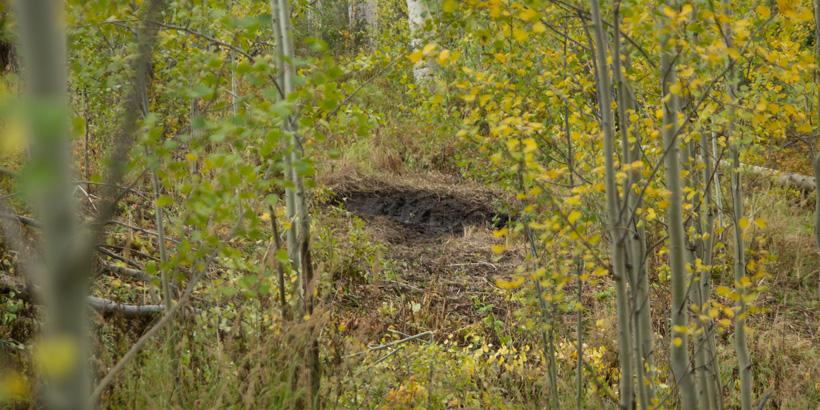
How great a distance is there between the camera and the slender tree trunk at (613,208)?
2318 millimetres

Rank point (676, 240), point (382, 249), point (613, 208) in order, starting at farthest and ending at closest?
point (382, 249), point (676, 240), point (613, 208)

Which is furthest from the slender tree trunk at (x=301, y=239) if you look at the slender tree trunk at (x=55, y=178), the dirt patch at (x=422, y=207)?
the dirt patch at (x=422, y=207)

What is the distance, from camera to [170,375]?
9.98 feet

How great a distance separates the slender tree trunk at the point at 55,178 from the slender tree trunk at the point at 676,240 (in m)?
2.29

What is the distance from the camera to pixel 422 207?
8258 mm

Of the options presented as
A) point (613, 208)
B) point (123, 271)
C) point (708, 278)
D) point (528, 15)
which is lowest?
point (708, 278)

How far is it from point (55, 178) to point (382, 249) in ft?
18.0

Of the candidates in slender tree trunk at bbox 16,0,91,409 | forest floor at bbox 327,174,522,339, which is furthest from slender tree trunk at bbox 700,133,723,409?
slender tree trunk at bbox 16,0,91,409

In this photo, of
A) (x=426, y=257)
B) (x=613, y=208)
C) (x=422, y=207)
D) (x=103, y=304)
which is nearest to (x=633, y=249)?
(x=613, y=208)

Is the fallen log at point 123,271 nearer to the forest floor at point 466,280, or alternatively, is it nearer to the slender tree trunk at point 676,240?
the forest floor at point 466,280

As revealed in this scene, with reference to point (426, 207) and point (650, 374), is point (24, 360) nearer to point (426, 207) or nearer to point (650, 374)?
point (650, 374)

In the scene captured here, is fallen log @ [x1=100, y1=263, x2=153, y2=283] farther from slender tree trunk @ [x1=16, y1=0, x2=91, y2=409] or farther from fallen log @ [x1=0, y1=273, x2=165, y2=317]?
slender tree trunk @ [x1=16, y1=0, x2=91, y2=409]

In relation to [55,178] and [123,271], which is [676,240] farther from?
[123,271]

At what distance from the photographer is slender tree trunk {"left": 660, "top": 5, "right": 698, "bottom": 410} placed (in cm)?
271
